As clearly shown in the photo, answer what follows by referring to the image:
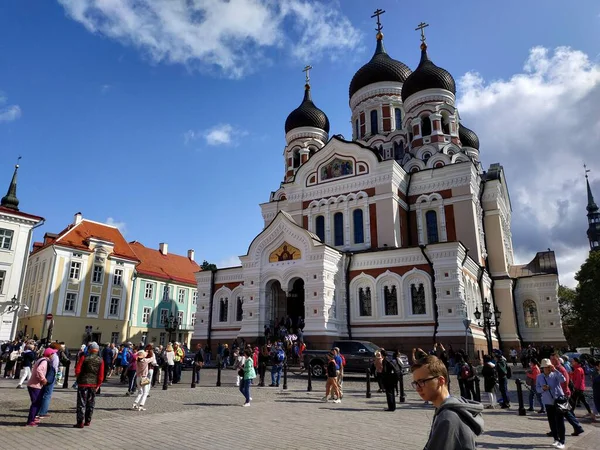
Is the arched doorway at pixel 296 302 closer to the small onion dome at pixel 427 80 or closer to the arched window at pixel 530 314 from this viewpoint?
the arched window at pixel 530 314

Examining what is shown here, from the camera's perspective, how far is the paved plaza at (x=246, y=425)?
299 inches

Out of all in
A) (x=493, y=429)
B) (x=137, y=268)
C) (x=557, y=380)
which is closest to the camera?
(x=557, y=380)

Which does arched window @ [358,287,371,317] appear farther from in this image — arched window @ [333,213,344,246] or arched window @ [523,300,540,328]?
arched window @ [523,300,540,328]

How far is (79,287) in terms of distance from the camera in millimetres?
39156

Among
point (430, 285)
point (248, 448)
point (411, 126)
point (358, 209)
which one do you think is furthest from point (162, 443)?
point (411, 126)

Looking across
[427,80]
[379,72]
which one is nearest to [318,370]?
[427,80]

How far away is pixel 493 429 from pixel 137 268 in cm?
4245

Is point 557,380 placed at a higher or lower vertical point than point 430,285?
lower

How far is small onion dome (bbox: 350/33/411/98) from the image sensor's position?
41.9m

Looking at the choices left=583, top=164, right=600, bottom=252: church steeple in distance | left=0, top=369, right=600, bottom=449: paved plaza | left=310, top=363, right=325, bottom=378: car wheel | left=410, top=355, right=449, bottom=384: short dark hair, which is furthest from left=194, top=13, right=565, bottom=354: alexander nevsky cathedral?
left=583, top=164, right=600, bottom=252: church steeple in distance

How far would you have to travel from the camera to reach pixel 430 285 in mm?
25797

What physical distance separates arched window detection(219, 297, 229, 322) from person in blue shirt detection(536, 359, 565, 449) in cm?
2560

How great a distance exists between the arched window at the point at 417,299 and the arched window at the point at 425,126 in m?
16.3

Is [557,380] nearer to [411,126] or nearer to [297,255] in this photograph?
[297,255]
